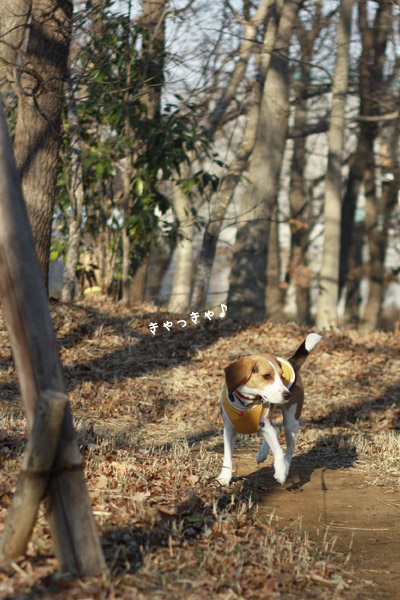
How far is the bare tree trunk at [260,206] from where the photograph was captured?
14445 millimetres

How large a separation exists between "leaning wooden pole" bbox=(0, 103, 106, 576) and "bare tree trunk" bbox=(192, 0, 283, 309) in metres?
9.75

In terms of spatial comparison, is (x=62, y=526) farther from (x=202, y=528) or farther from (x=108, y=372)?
(x=108, y=372)

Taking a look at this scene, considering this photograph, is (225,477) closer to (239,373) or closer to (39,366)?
(239,373)

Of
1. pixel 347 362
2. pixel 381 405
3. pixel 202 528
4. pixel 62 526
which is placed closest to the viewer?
pixel 62 526

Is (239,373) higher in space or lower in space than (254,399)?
higher

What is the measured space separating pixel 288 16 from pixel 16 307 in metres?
14.1

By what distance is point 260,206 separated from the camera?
14.6 m

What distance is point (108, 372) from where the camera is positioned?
32.4 ft

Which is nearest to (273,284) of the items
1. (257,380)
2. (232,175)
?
(232,175)

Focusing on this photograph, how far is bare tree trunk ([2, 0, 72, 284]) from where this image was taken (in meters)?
9.97

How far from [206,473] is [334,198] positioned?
13.7 m

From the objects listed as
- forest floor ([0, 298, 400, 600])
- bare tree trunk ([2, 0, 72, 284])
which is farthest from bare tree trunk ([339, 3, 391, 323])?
bare tree trunk ([2, 0, 72, 284])

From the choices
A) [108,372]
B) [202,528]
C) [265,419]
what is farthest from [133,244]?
[202,528]

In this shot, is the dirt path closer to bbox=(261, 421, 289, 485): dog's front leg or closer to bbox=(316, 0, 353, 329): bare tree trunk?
bbox=(261, 421, 289, 485): dog's front leg
